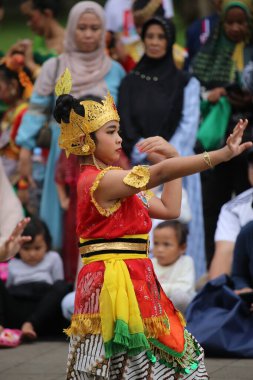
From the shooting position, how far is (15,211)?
809cm

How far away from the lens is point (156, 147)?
5145 millimetres

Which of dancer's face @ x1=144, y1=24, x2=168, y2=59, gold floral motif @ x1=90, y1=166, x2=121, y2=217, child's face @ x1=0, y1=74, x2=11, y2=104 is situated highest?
dancer's face @ x1=144, y1=24, x2=168, y2=59

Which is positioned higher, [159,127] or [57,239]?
[159,127]

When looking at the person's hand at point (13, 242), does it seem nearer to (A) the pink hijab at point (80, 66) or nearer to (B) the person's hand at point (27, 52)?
(A) the pink hijab at point (80, 66)

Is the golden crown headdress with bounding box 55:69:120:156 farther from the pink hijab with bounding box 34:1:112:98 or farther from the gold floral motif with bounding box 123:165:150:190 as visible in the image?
the pink hijab with bounding box 34:1:112:98

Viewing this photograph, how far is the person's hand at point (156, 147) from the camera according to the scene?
16.7 feet

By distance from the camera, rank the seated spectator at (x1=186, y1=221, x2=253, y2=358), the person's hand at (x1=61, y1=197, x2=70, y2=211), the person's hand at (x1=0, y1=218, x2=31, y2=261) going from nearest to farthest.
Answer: the person's hand at (x1=0, y1=218, x2=31, y2=261)
the seated spectator at (x1=186, y1=221, x2=253, y2=358)
the person's hand at (x1=61, y1=197, x2=70, y2=211)

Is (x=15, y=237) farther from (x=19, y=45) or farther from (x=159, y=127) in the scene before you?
(x=19, y=45)

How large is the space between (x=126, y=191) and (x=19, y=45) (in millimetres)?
5303

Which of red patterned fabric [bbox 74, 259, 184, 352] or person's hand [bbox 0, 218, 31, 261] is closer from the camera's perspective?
red patterned fabric [bbox 74, 259, 184, 352]

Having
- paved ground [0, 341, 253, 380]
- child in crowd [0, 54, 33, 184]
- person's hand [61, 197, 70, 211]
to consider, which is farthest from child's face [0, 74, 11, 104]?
paved ground [0, 341, 253, 380]

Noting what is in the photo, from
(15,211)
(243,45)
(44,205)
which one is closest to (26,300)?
(15,211)

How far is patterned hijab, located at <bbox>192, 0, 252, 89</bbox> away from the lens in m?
8.75

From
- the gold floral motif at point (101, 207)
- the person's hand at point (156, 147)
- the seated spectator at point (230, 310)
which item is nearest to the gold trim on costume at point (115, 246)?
the gold floral motif at point (101, 207)
